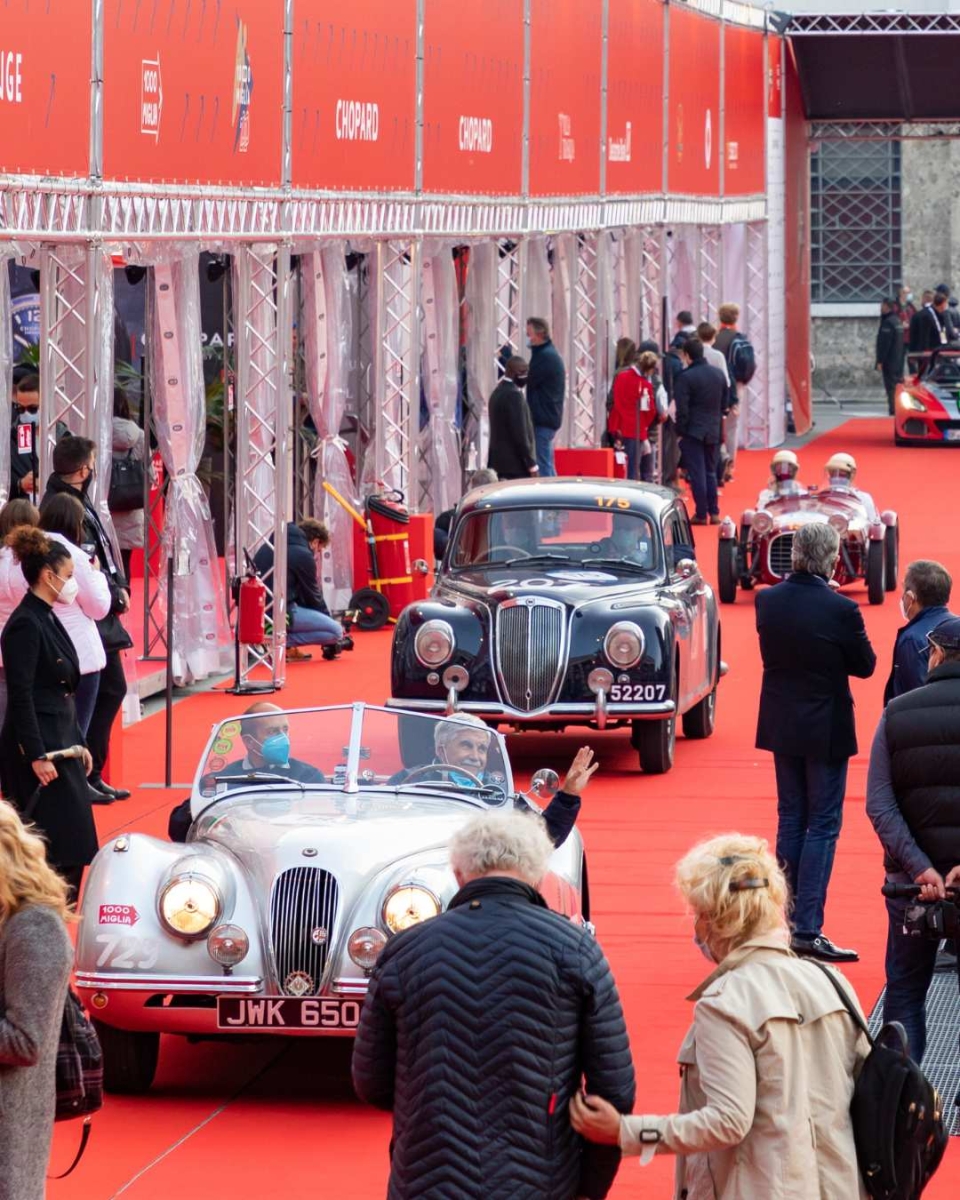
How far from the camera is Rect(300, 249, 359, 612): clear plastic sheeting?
62.8 ft

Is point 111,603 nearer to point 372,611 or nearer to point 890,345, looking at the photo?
point 372,611

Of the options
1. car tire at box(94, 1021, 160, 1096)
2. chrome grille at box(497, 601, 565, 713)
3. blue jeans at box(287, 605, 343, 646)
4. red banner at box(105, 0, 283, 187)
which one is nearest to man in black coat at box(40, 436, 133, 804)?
chrome grille at box(497, 601, 565, 713)

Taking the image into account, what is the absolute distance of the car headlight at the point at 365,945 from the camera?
752 centimetres

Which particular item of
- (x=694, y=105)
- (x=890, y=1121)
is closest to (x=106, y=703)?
(x=890, y=1121)

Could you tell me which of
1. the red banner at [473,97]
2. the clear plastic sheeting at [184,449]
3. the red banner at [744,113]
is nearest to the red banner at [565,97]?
the red banner at [473,97]

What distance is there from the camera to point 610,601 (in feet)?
44.2

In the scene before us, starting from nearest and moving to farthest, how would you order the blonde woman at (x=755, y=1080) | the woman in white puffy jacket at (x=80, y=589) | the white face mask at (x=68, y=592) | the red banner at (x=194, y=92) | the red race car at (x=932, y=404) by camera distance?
1. the blonde woman at (x=755, y=1080)
2. the white face mask at (x=68, y=592)
3. the woman in white puffy jacket at (x=80, y=589)
4. the red banner at (x=194, y=92)
5. the red race car at (x=932, y=404)

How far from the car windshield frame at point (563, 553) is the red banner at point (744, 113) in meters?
21.8

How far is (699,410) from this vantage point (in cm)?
2536

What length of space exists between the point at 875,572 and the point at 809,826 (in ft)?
36.0

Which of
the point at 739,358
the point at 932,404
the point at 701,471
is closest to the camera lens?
the point at 701,471

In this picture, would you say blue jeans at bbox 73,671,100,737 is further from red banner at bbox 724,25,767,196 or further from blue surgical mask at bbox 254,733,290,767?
red banner at bbox 724,25,767,196

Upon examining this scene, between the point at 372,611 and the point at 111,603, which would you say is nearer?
the point at 111,603

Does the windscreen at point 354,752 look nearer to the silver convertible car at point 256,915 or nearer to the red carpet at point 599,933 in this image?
the silver convertible car at point 256,915
